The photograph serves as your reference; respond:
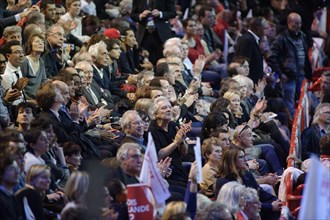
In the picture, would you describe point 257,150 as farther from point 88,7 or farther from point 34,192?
point 34,192

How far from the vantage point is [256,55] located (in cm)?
1778

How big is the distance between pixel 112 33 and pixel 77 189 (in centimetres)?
702

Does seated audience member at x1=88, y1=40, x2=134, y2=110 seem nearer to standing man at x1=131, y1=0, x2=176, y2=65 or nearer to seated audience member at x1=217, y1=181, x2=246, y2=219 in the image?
standing man at x1=131, y1=0, x2=176, y2=65

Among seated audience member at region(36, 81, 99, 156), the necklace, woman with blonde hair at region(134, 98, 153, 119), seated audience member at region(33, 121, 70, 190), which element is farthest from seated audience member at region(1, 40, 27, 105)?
seated audience member at region(33, 121, 70, 190)

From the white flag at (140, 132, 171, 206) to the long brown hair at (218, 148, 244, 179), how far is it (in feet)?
4.22

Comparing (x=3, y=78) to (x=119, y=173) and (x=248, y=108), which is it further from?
(x=248, y=108)

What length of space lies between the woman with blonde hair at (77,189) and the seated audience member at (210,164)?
7.87ft

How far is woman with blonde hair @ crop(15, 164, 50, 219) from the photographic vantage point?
32.2ft

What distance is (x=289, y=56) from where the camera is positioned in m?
18.6

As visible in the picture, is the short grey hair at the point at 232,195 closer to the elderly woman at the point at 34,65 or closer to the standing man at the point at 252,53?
the elderly woman at the point at 34,65

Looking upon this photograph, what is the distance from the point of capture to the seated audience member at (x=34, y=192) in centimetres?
983

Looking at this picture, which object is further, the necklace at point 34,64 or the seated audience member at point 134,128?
the necklace at point 34,64

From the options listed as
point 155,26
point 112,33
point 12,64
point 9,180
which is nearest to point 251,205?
point 9,180

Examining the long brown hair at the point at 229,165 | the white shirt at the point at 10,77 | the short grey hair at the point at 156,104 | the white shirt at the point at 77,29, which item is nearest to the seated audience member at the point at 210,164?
the long brown hair at the point at 229,165
